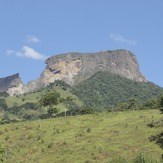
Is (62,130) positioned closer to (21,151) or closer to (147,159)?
(21,151)

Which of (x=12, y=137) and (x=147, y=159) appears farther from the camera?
(x=12, y=137)

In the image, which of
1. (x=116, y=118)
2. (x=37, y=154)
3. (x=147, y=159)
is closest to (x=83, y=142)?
(x=37, y=154)

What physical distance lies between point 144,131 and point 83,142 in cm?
1131

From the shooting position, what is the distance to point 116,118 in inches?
3622

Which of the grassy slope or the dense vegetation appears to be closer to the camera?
the dense vegetation

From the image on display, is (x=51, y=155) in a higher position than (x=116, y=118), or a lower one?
lower

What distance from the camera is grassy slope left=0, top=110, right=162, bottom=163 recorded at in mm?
70438

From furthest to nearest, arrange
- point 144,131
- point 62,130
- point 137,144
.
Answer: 1. point 62,130
2. point 144,131
3. point 137,144

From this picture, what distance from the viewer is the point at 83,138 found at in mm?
79000

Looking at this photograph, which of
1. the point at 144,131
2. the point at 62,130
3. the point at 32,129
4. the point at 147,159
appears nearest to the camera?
the point at 147,159

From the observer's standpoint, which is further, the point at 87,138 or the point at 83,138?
the point at 83,138

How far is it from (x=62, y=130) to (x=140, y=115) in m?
17.0

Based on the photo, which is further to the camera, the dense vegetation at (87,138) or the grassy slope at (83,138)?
the grassy slope at (83,138)

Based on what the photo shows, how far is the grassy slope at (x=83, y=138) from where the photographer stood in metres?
70.4
